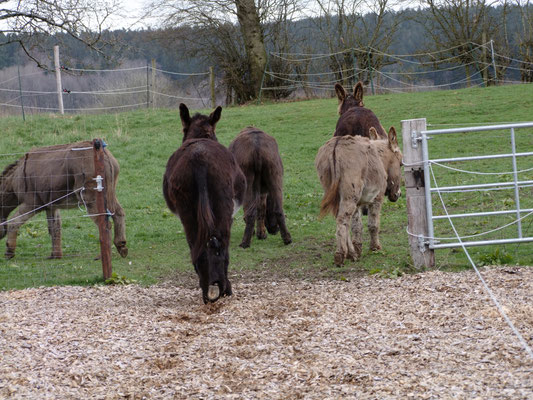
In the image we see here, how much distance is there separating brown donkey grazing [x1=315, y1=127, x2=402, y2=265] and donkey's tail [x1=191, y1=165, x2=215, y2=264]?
230 centimetres

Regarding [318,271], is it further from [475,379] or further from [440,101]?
[440,101]

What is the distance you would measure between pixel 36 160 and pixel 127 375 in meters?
6.53

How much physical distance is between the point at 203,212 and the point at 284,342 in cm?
145

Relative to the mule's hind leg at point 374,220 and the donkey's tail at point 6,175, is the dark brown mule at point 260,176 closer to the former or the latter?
the mule's hind leg at point 374,220

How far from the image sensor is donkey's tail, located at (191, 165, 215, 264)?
5672mm

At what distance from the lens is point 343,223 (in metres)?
7.58

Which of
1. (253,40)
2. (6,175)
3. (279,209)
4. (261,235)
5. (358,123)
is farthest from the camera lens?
(253,40)

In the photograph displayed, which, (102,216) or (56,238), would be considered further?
(56,238)

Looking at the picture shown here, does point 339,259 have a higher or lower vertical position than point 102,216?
lower

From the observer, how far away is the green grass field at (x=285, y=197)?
824cm

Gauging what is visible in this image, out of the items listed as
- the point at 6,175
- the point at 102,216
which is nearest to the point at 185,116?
the point at 102,216

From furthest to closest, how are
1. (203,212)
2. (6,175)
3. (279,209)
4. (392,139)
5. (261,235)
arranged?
(6,175) → (261,235) → (279,209) → (392,139) → (203,212)

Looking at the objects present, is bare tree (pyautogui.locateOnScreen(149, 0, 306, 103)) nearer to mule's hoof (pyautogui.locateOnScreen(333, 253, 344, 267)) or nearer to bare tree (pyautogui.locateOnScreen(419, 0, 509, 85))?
bare tree (pyautogui.locateOnScreen(419, 0, 509, 85))

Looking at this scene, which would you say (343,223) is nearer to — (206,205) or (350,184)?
(350,184)
